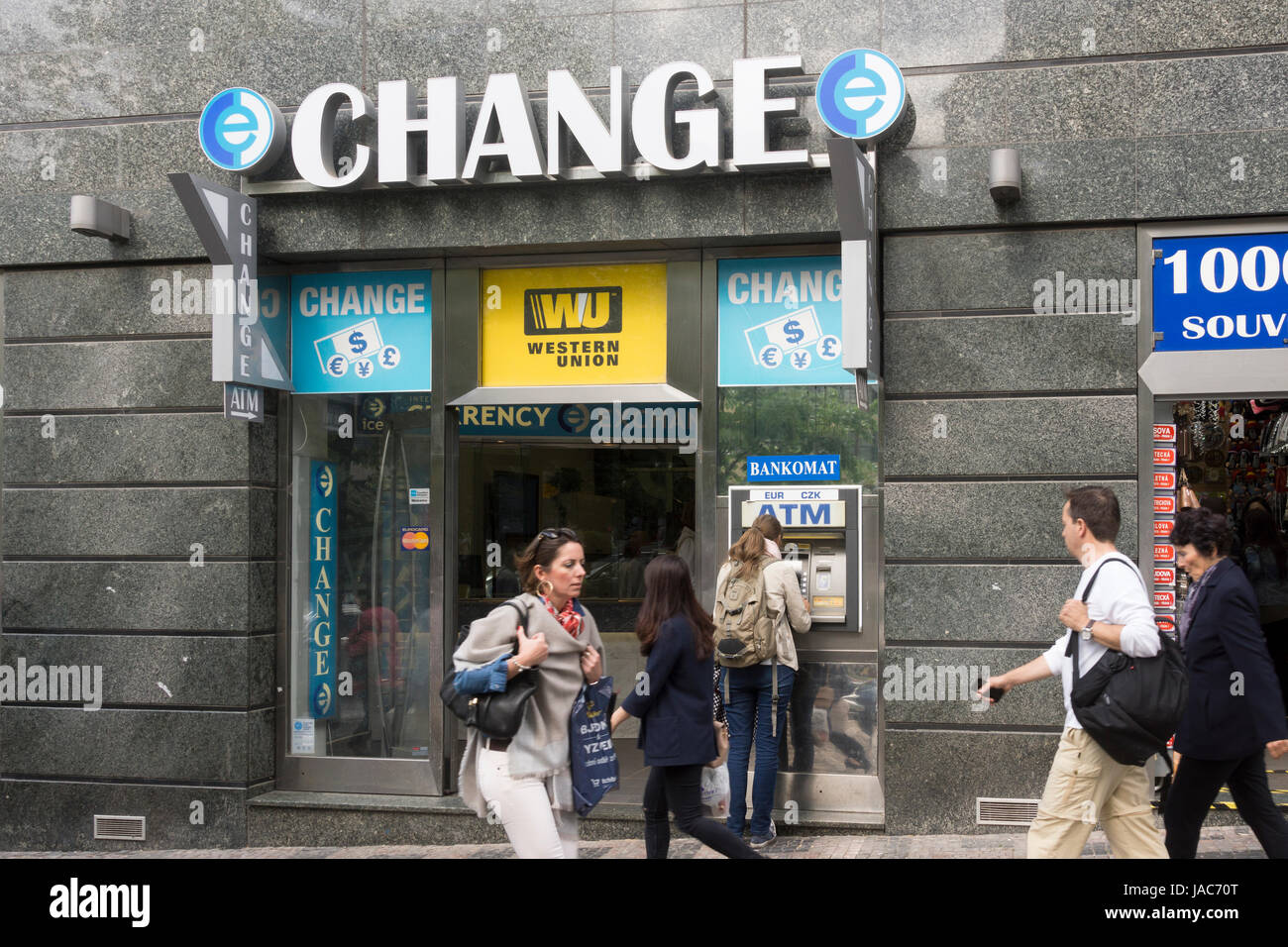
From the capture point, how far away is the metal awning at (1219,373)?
276 inches

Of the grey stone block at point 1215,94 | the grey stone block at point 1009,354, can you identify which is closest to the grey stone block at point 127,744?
the grey stone block at point 1009,354

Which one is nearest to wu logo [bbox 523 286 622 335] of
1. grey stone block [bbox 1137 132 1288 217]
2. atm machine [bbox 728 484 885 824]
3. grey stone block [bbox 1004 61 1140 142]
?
atm machine [bbox 728 484 885 824]

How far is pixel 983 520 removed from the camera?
23.9 feet

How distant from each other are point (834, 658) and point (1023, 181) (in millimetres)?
2971

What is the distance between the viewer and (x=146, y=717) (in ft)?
26.7

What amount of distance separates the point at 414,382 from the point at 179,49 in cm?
263

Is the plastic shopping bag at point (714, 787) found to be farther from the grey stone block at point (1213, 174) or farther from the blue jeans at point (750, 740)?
the grey stone block at point (1213, 174)

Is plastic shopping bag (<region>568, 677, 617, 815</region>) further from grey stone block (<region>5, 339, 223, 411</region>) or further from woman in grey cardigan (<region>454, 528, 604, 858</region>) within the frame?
grey stone block (<region>5, 339, 223, 411</region>)

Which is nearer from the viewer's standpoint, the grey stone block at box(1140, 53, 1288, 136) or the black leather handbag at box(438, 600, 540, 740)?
the black leather handbag at box(438, 600, 540, 740)

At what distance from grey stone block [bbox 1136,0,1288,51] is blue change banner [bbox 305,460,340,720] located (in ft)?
18.7

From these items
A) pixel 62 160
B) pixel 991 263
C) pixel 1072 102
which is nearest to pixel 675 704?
pixel 991 263

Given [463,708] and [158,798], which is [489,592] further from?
[463,708]

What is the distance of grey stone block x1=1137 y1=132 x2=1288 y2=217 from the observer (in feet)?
23.0

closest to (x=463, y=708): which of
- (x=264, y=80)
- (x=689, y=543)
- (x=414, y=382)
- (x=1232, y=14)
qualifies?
(x=689, y=543)
